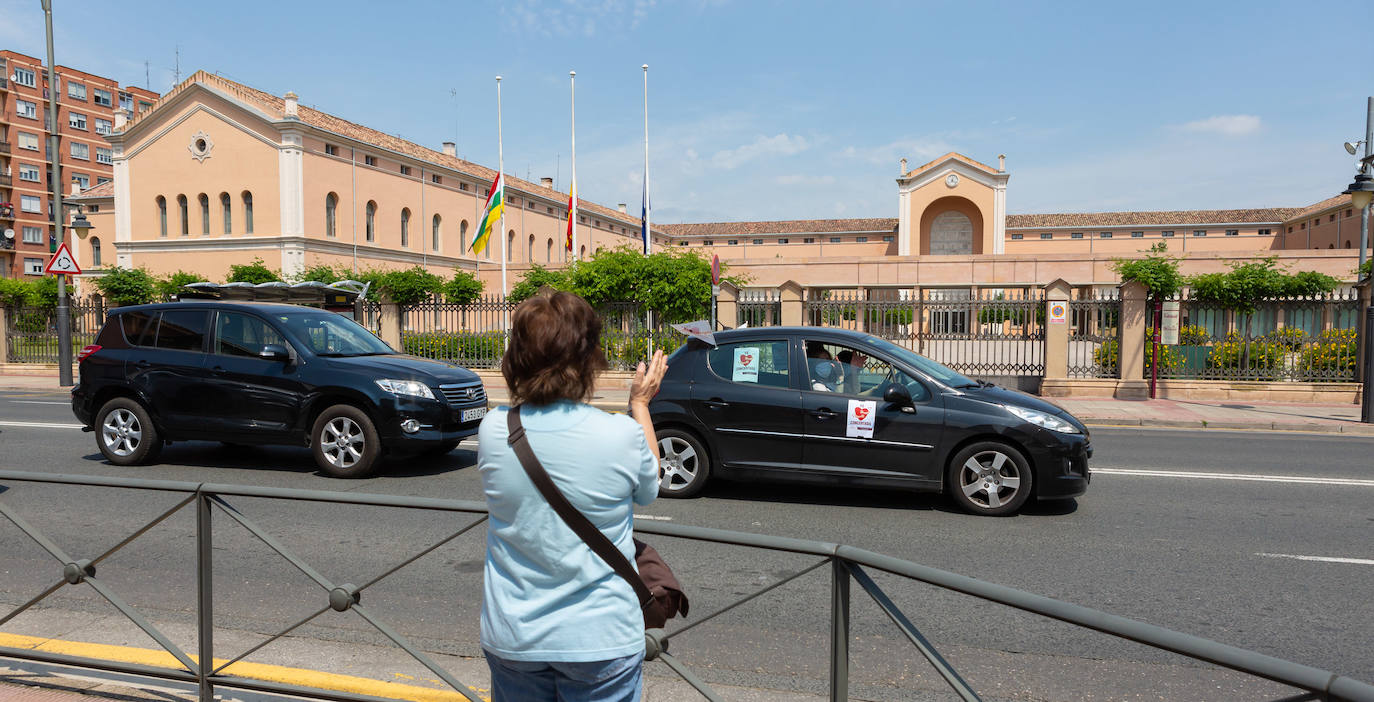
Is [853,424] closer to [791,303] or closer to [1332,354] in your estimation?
[791,303]

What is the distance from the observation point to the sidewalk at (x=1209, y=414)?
13.5m

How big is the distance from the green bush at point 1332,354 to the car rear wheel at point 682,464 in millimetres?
16069

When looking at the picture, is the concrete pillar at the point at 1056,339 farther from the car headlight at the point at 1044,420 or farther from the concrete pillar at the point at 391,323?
the concrete pillar at the point at 391,323

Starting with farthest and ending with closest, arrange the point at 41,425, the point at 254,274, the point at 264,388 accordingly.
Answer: the point at 254,274 → the point at 41,425 → the point at 264,388

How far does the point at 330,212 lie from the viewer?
45.4 meters

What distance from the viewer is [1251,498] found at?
7.69 m

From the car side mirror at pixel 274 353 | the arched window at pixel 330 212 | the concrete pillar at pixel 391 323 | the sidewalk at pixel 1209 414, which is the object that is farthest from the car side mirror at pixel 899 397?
the arched window at pixel 330 212

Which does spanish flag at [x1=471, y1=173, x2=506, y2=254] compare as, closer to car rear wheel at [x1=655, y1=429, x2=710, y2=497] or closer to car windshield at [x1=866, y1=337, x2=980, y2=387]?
car rear wheel at [x1=655, y1=429, x2=710, y2=497]

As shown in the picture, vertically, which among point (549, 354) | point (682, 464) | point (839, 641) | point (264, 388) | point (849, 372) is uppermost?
point (549, 354)

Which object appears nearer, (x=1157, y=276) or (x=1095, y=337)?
(x=1157, y=276)

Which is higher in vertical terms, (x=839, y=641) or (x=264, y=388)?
(x=264, y=388)

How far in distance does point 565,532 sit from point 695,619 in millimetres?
1201

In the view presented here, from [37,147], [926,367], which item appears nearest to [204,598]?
[926,367]

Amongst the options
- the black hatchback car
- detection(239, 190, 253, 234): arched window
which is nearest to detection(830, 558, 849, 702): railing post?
the black hatchback car
